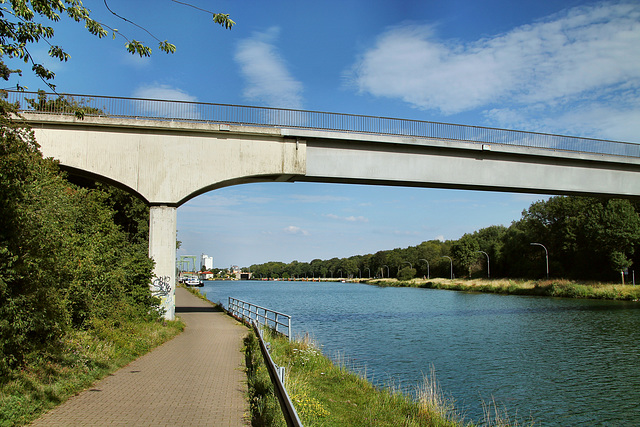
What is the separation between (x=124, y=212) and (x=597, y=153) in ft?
92.0

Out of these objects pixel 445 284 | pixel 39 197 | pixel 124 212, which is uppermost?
pixel 124 212

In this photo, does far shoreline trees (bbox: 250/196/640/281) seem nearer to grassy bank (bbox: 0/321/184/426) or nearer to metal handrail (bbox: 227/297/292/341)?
metal handrail (bbox: 227/297/292/341)

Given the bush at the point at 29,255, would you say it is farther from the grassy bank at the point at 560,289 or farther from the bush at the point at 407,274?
the bush at the point at 407,274

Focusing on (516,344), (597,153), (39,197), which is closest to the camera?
(39,197)

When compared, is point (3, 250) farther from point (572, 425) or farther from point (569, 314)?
point (569, 314)

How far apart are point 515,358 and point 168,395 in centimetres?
1346

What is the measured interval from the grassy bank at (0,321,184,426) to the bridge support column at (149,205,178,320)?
516 centimetres

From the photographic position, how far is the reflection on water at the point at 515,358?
1184cm

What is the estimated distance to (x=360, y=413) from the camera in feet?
30.7

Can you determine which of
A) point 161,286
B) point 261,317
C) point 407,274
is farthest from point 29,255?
point 407,274

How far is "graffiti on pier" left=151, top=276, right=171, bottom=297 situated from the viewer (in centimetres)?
1966

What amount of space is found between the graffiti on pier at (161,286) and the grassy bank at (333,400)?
7.79m

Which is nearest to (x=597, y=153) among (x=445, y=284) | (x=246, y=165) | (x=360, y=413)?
(x=246, y=165)

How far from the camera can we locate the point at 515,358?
1764cm
